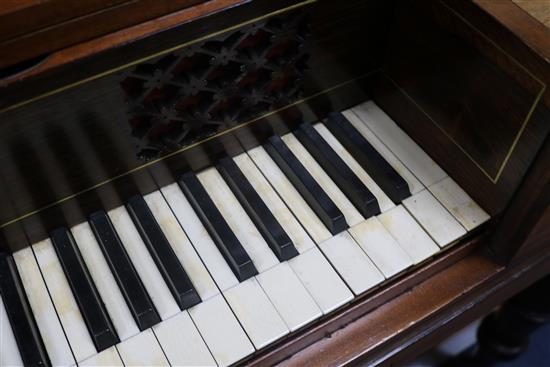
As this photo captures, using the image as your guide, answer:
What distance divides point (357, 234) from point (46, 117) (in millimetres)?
544

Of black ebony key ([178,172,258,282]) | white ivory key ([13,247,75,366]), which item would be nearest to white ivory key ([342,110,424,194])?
black ebony key ([178,172,258,282])

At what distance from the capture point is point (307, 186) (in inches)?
43.0

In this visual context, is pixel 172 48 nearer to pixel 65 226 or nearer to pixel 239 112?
pixel 239 112

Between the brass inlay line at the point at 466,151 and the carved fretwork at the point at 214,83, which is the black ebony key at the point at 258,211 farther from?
the brass inlay line at the point at 466,151

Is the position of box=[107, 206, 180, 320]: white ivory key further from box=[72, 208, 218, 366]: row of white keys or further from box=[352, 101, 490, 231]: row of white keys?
box=[352, 101, 490, 231]: row of white keys

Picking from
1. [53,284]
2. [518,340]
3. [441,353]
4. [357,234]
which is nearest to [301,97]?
[357,234]

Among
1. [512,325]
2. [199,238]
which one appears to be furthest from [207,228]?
[512,325]

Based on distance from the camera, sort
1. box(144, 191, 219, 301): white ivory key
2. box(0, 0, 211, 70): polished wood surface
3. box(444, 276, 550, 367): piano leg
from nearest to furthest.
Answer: box(0, 0, 211, 70): polished wood surface → box(144, 191, 219, 301): white ivory key → box(444, 276, 550, 367): piano leg

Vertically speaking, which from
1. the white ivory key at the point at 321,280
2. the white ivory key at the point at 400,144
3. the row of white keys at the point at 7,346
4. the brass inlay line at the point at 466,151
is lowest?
the row of white keys at the point at 7,346

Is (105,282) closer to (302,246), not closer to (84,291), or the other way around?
(84,291)

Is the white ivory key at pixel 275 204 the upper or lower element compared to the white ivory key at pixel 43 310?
upper

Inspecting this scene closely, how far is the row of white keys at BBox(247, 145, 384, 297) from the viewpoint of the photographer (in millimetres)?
993

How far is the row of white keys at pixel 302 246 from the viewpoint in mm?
975

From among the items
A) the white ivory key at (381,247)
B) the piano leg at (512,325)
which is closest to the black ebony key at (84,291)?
the white ivory key at (381,247)
